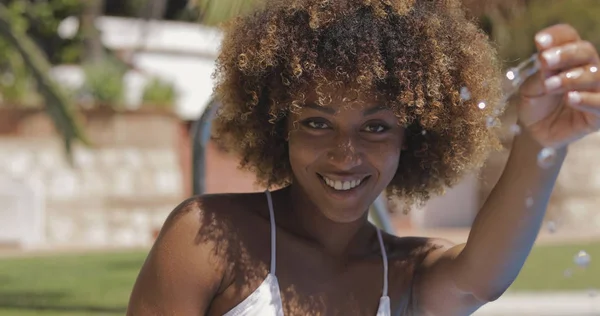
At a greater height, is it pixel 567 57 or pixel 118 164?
pixel 567 57

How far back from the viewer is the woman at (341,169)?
7.54 ft

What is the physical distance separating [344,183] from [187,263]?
15.6 inches

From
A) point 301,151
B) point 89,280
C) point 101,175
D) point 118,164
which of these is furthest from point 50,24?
point 301,151

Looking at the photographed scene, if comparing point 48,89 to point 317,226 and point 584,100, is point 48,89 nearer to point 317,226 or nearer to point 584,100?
point 317,226

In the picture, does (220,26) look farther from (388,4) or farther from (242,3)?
(242,3)

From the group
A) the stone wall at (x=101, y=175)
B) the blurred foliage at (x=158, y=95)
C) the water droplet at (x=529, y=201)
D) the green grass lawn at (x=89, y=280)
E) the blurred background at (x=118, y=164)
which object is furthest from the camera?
the blurred foliage at (x=158, y=95)

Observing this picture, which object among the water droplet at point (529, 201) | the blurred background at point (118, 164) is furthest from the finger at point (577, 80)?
the blurred background at point (118, 164)

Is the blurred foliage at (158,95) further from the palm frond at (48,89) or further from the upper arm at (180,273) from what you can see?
the upper arm at (180,273)

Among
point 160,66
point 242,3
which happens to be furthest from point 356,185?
point 160,66

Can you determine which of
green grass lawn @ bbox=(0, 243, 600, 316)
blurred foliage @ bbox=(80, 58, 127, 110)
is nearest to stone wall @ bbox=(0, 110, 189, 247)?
blurred foliage @ bbox=(80, 58, 127, 110)

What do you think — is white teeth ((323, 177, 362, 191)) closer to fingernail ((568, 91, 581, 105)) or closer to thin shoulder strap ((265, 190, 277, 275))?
thin shoulder strap ((265, 190, 277, 275))

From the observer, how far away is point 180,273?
227 centimetres

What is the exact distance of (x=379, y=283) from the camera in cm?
257

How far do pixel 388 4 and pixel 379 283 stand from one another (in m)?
0.69
